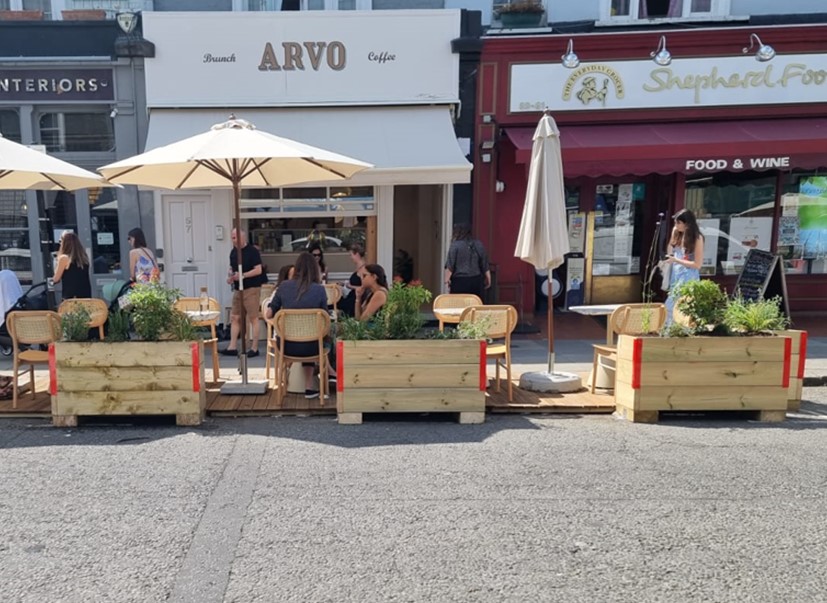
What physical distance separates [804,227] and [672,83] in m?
3.37

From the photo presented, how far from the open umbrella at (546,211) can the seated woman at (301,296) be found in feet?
6.65

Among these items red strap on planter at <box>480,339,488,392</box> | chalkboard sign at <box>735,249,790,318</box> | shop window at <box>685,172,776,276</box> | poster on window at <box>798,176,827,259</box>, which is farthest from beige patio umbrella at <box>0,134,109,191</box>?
poster on window at <box>798,176,827,259</box>

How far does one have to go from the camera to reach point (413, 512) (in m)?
3.73

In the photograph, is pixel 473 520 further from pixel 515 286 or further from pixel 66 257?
pixel 515 286

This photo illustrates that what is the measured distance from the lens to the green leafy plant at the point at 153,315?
524 cm

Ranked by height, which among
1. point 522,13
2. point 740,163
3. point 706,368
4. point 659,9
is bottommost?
point 706,368

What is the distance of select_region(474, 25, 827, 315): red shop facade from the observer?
30.1 ft

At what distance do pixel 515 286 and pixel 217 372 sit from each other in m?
5.35

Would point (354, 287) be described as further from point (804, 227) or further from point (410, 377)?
point (804, 227)

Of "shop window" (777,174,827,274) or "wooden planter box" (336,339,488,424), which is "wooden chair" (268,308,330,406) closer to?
"wooden planter box" (336,339,488,424)

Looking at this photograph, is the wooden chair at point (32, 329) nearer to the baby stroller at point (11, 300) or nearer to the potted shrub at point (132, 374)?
the baby stroller at point (11, 300)

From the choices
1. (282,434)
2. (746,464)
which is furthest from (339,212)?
(746,464)

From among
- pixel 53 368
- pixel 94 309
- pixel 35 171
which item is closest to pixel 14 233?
pixel 94 309

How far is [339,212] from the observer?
1010cm
